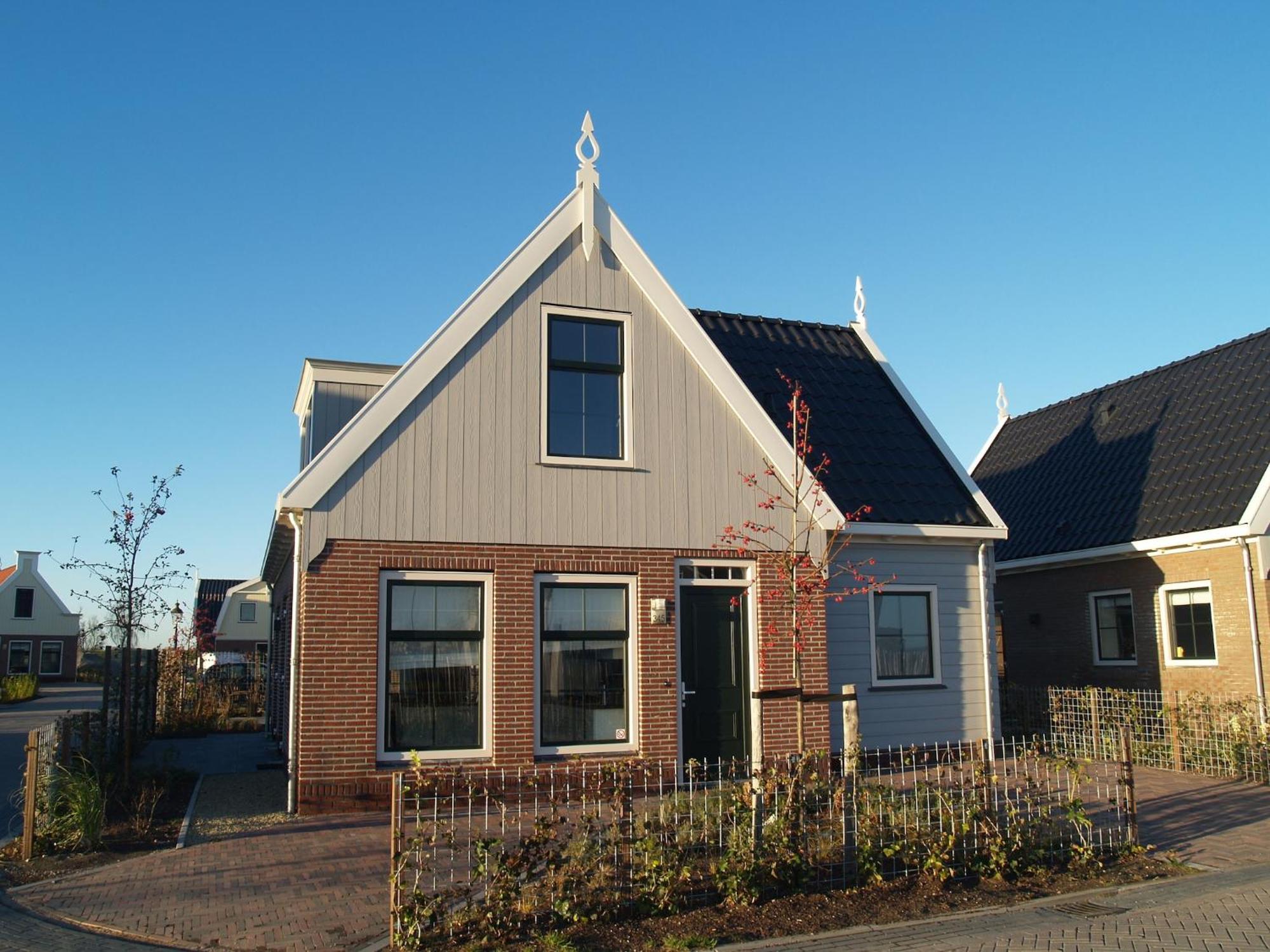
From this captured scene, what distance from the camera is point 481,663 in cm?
1205

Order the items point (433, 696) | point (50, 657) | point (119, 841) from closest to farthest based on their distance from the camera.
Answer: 1. point (119, 841)
2. point (433, 696)
3. point (50, 657)

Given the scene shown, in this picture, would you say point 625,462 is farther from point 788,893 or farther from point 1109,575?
point 1109,575

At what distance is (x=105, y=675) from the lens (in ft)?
45.3

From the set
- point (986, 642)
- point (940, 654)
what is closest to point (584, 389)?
point (940, 654)

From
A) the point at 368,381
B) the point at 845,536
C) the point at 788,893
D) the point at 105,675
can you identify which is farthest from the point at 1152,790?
the point at 105,675

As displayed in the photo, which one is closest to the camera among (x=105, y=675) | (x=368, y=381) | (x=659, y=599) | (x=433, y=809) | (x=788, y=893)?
(x=433, y=809)

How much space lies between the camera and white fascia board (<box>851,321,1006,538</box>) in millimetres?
15930

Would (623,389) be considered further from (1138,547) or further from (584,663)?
(1138,547)

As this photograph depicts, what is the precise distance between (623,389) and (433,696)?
4367 millimetres

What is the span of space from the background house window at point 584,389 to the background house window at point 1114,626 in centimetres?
1098

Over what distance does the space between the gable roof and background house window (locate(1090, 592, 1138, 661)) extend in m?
4.61

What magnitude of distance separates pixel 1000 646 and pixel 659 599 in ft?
39.8

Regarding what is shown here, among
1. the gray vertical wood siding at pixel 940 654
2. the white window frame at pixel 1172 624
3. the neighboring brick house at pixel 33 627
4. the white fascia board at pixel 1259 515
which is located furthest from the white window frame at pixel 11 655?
the white fascia board at pixel 1259 515

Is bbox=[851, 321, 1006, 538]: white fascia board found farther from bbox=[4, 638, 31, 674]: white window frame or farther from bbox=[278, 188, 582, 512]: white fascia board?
bbox=[4, 638, 31, 674]: white window frame
